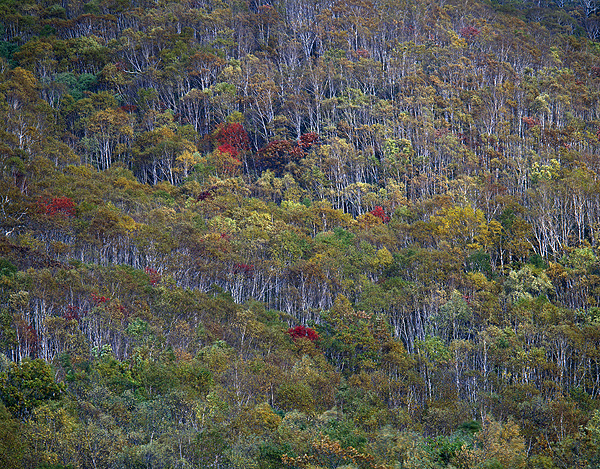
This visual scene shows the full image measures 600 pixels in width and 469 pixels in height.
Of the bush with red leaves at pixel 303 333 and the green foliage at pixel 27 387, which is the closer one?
the green foliage at pixel 27 387

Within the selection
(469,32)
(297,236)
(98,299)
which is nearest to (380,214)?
(297,236)

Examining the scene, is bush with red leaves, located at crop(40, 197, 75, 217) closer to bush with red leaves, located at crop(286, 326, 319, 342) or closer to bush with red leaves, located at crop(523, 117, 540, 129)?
bush with red leaves, located at crop(286, 326, 319, 342)

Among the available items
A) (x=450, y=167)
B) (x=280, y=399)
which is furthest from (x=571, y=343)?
(x=450, y=167)

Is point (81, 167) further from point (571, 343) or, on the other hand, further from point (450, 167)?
point (571, 343)

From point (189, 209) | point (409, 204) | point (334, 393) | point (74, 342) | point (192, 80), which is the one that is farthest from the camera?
point (192, 80)

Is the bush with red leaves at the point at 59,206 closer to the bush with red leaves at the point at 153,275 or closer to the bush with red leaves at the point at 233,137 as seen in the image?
the bush with red leaves at the point at 153,275

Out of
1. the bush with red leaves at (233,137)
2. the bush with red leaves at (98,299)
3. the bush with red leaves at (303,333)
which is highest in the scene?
the bush with red leaves at (233,137)

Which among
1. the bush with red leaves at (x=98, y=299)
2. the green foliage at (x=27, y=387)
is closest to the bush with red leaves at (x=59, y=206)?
the bush with red leaves at (x=98, y=299)

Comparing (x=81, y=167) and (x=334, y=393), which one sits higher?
(x=81, y=167)
